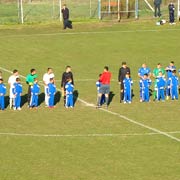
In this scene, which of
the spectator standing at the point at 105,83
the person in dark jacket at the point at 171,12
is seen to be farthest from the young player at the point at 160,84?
the person in dark jacket at the point at 171,12

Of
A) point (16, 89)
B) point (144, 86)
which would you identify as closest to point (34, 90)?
point (16, 89)

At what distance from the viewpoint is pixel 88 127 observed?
30.7 metres

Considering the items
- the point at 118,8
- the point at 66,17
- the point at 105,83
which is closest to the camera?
the point at 105,83

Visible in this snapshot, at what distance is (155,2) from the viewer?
60812 mm

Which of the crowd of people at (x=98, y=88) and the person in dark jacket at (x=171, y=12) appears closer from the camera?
the crowd of people at (x=98, y=88)

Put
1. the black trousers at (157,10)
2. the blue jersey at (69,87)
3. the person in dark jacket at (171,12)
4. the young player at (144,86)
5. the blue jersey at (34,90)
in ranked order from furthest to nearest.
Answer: the black trousers at (157,10) < the person in dark jacket at (171,12) < the young player at (144,86) < the blue jersey at (69,87) < the blue jersey at (34,90)

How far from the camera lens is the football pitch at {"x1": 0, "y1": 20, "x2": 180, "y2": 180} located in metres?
25.0

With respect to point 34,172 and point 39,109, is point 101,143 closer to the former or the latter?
point 34,172

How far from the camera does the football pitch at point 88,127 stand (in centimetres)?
2505

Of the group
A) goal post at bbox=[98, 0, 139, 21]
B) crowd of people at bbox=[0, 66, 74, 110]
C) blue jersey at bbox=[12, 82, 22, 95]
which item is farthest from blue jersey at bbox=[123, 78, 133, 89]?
goal post at bbox=[98, 0, 139, 21]

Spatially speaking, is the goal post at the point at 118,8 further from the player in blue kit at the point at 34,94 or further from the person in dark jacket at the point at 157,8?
the player in blue kit at the point at 34,94

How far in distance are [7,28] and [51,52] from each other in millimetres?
9570

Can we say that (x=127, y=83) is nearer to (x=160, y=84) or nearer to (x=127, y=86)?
(x=127, y=86)

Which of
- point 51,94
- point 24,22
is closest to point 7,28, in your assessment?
point 24,22
